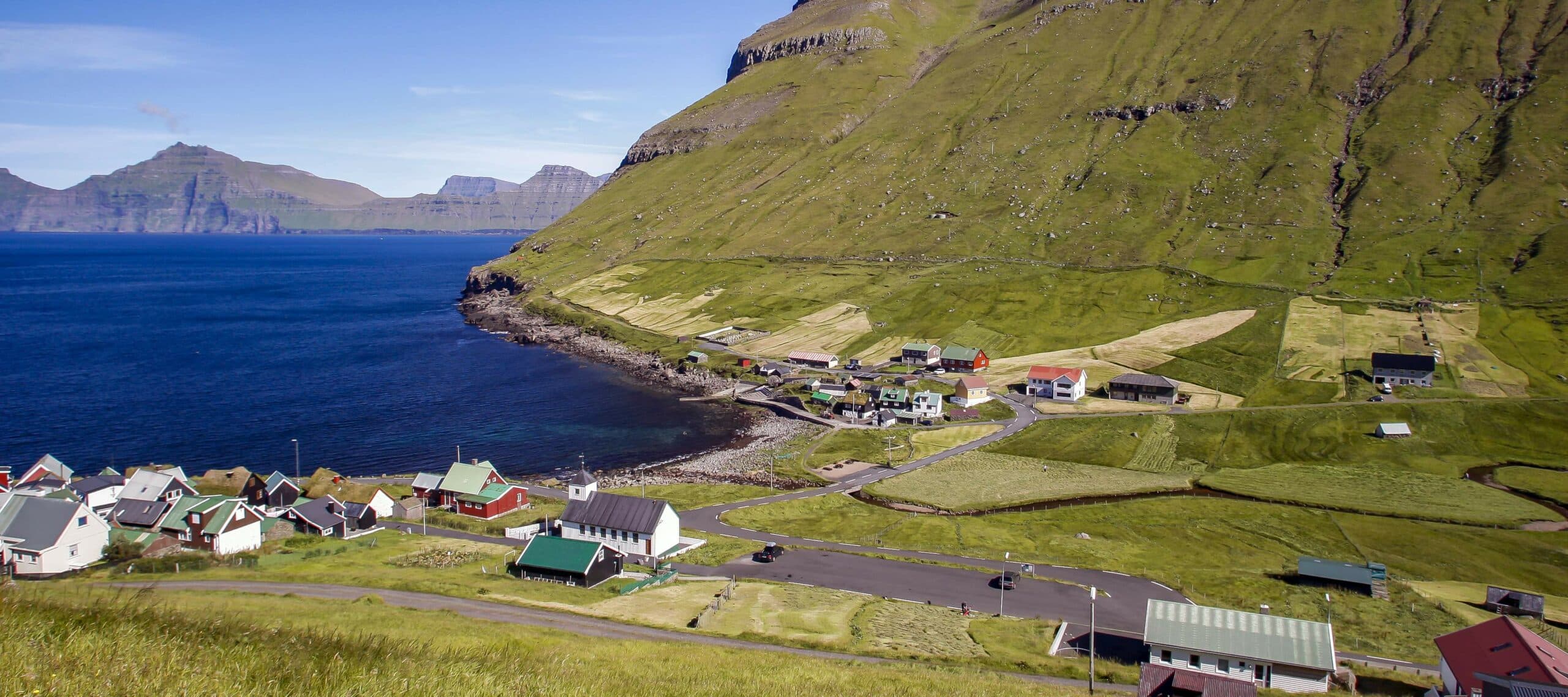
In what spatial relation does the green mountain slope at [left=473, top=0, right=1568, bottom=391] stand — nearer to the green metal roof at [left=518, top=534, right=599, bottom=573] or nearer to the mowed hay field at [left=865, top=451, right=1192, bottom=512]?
the mowed hay field at [left=865, top=451, right=1192, bottom=512]

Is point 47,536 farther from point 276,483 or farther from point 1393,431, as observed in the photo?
point 1393,431

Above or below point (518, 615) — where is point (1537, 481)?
above

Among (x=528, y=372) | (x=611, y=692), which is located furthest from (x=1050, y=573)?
(x=528, y=372)

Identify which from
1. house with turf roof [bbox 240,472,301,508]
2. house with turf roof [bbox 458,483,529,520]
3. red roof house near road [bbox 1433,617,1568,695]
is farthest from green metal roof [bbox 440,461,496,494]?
red roof house near road [bbox 1433,617,1568,695]

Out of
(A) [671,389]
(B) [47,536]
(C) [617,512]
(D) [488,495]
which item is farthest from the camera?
(A) [671,389]

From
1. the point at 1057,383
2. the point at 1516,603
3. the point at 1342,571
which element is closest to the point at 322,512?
the point at 1342,571
